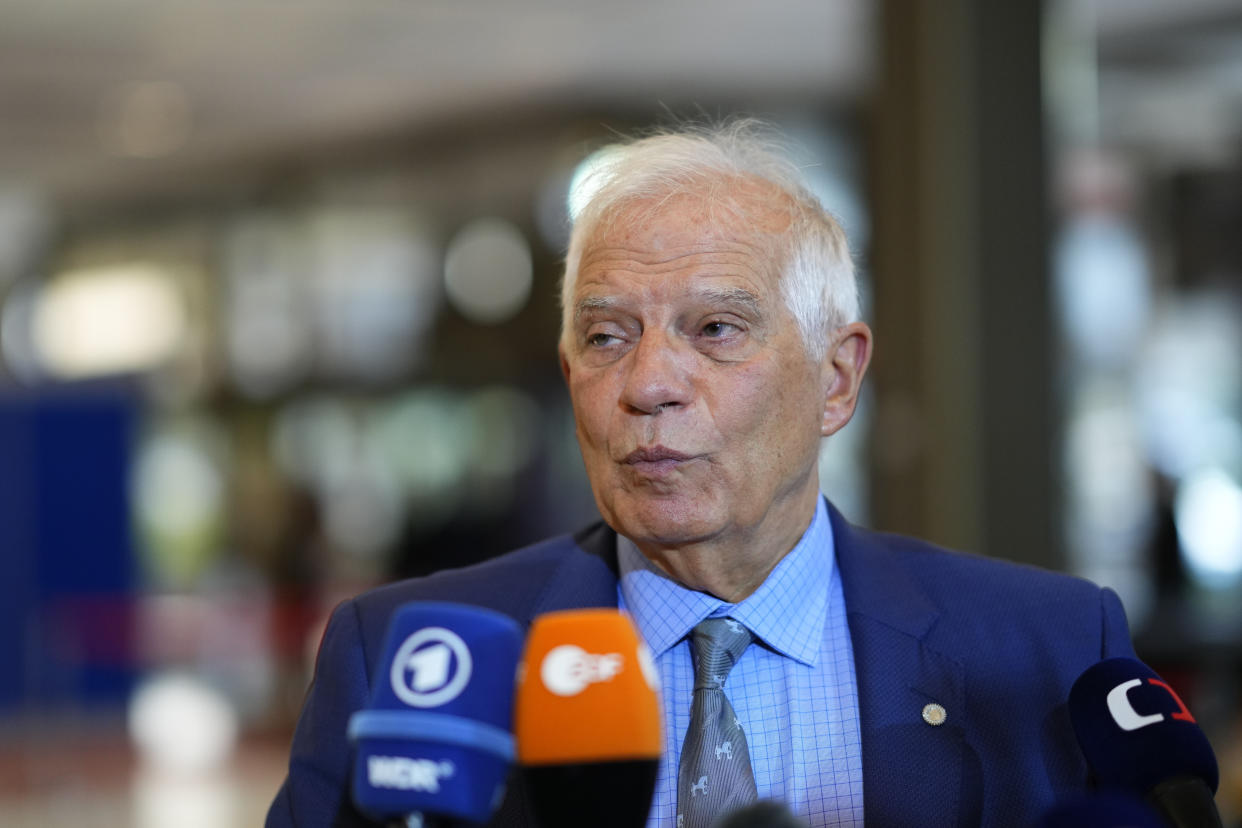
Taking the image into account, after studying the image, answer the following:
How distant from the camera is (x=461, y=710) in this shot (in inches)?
44.4

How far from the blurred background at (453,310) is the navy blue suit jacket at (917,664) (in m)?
0.48

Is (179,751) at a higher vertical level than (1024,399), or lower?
lower

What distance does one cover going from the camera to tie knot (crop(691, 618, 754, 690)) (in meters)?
1.73

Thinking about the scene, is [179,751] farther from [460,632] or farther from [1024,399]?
[460,632]

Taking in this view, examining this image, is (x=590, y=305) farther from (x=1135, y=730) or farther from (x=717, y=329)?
(x=1135, y=730)

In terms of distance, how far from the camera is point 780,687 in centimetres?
179

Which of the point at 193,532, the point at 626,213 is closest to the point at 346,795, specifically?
the point at 626,213

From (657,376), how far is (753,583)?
0.31 metres

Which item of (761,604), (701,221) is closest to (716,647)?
(761,604)

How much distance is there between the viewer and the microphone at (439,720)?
3.60 feet

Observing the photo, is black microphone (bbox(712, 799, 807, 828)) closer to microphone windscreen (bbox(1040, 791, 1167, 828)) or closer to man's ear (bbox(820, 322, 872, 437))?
microphone windscreen (bbox(1040, 791, 1167, 828))

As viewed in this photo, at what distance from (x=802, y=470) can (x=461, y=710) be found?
758 millimetres

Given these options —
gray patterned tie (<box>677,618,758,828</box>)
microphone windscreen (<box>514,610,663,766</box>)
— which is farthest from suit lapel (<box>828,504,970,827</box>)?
microphone windscreen (<box>514,610,663,766</box>)

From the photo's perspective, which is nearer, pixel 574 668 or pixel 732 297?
pixel 574 668
